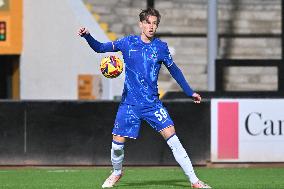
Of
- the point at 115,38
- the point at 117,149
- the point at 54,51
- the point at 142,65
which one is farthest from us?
the point at 54,51

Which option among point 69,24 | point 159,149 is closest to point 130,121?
point 159,149

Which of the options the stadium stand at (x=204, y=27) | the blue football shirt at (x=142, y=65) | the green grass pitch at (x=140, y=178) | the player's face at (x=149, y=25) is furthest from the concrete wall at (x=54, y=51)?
the player's face at (x=149, y=25)

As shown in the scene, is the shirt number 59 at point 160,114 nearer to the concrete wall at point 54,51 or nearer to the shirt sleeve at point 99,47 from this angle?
the shirt sleeve at point 99,47

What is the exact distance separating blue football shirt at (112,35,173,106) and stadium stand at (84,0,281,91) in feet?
41.8

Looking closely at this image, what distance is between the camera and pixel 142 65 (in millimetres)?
11461

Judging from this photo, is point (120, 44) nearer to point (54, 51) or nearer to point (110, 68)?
point (110, 68)

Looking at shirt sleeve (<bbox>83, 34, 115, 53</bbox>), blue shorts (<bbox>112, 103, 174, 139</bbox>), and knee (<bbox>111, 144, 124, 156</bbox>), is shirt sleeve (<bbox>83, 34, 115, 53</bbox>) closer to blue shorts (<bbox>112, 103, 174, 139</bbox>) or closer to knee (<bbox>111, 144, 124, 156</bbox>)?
blue shorts (<bbox>112, 103, 174, 139</bbox>)

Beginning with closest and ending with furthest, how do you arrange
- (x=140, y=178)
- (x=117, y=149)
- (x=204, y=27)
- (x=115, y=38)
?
(x=117, y=149), (x=140, y=178), (x=115, y=38), (x=204, y=27)

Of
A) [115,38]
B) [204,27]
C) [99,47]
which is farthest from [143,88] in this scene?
[204,27]

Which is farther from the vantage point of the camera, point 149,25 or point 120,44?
point 120,44

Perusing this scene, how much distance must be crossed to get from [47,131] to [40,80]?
8051 millimetres

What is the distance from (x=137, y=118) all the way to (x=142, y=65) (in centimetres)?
58

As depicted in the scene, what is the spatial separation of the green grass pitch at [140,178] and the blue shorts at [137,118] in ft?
2.41

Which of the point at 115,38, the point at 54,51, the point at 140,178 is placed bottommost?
the point at 140,178
